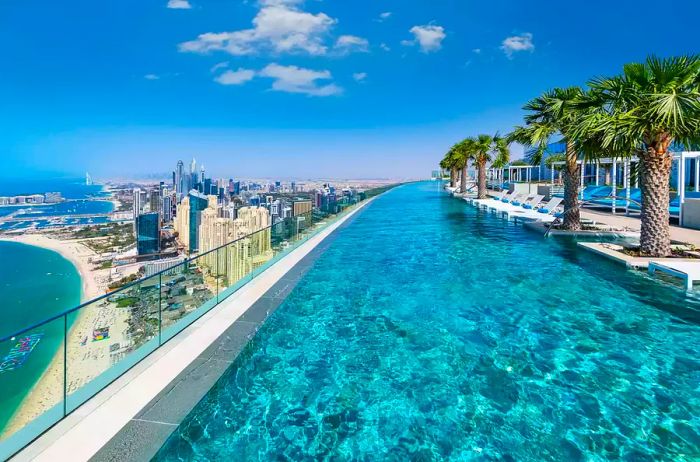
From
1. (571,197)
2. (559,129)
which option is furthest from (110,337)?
(559,129)

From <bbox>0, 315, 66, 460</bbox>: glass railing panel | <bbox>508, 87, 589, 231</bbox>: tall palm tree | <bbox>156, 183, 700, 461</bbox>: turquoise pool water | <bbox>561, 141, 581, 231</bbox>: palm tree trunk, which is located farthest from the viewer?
<bbox>561, 141, 581, 231</bbox>: palm tree trunk

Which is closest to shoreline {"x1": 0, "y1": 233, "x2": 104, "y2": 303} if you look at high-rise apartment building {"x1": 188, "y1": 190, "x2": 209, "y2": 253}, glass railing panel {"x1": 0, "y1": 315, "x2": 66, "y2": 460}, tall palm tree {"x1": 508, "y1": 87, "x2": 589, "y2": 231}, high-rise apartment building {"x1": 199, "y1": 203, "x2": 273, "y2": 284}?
high-rise apartment building {"x1": 188, "y1": 190, "x2": 209, "y2": 253}

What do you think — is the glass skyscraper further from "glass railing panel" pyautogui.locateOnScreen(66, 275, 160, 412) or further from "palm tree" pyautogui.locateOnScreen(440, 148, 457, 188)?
"palm tree" pyautogui.locateOnScreen(440, 148, 457, 188)

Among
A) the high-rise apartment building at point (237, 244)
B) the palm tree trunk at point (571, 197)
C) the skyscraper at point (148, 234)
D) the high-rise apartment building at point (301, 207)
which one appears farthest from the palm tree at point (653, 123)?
the skyscraper at point (148, 234)

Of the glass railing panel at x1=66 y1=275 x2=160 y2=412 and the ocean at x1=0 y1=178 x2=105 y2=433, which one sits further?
the glass railing panel at x1=66 y1=275 x2=160 y2=412

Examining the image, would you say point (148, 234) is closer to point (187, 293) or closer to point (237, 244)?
point (237, 244)

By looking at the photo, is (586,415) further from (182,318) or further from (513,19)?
(513,19)

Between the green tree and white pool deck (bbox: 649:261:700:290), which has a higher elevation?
the green tree
